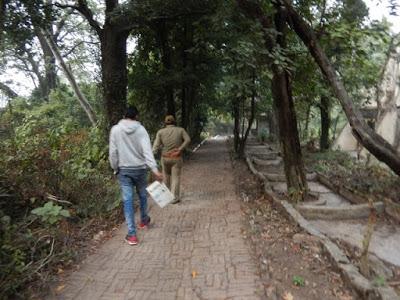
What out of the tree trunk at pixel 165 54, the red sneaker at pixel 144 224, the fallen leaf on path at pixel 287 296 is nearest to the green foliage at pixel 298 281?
the fallen leaf on path at pixel 287 296

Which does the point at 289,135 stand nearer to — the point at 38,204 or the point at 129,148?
the point at 129,148

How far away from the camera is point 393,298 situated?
3947 millimetres

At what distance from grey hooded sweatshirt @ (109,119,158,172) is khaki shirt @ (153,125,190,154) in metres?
2.38

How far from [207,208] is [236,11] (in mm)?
4207

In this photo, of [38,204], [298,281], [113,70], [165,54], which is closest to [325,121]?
[165,54]

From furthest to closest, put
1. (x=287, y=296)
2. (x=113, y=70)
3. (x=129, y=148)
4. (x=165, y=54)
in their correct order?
1. (x=165, y=54)
2. (x=113, y=70)
3. (x=129, y=148)
4. (x=287, y=296)

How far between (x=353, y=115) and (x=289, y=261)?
11.2ft

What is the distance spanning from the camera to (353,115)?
7.43 m

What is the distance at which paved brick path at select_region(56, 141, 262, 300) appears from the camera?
15.0 ft

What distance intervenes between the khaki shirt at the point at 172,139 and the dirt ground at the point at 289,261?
2101 millimetres

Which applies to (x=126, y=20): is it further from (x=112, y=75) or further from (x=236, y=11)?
(x=236, y=11)

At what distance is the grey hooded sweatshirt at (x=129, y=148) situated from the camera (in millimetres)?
6359

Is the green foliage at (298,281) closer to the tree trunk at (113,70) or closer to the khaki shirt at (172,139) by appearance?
the khaki shirt at (172,139)

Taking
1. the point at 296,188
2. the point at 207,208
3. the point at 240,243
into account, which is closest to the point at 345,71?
the point at 296,188
